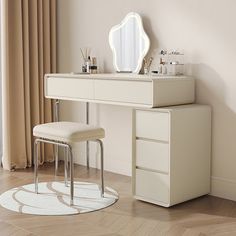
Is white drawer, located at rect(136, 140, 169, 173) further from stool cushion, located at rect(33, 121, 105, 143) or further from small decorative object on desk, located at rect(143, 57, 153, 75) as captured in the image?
small decorative object on desk, located at rect(143, 57, 153, 75)

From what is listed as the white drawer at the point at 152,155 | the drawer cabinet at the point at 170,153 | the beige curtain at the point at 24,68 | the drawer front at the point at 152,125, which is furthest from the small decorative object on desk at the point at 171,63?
the beige curtain at the point at 24,68

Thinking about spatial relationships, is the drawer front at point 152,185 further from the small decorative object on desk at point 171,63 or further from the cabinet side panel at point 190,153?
the small decorative object on desk at point 171,63

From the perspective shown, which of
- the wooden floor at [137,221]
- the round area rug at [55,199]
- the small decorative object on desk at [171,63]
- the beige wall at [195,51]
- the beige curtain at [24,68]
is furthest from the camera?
the beige curtain at [24,68]

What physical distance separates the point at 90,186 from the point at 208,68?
1199mm

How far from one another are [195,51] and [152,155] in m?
0.82

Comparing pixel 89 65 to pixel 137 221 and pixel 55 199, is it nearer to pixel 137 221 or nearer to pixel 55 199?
pixel 55 199

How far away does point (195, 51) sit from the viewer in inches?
138

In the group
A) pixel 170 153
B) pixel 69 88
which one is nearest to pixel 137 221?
pixel 170 153

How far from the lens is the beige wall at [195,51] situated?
335 cm

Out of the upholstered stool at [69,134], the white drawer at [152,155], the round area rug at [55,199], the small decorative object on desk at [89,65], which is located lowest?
the round area rug at [55,199]

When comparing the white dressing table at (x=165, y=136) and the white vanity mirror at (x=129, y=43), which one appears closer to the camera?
the white dressing table at (x=165, y=136)

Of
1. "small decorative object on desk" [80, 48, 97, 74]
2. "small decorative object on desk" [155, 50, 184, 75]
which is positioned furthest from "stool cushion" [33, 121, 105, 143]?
"small decorative object on desk" [80, 48, 97, 74]

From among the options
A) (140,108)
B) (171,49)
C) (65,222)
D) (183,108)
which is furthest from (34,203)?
(171,49)

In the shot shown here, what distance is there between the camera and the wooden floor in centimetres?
278
